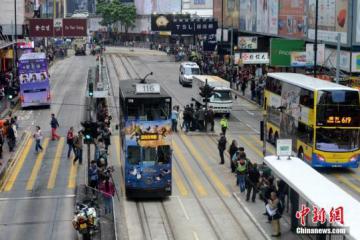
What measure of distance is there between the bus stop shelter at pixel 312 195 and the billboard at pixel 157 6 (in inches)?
4783

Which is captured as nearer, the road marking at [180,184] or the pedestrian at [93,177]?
the pedestrian at [93,177]

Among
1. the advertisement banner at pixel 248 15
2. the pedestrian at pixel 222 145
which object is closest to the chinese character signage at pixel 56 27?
the advertisement banner at pixel 248 15

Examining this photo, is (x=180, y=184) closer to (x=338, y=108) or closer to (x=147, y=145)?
(x=147, y=145)

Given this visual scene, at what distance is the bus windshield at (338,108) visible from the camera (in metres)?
30.9

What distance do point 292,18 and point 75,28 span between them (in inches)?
1199

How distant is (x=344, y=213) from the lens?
54.3 feet

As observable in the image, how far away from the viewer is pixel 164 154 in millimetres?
26484

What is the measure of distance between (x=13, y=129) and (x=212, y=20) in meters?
57.9

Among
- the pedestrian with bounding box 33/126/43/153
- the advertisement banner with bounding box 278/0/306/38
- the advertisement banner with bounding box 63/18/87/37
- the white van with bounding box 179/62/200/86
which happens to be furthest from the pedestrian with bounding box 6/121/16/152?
the advertisement banner with bounding box 63/18/87/37

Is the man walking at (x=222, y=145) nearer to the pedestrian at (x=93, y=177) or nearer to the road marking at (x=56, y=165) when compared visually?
the road marking at (x=56, y=165)

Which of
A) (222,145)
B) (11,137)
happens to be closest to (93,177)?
(222,145)

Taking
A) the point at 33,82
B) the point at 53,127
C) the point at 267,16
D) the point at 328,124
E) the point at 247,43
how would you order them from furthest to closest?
the point at 267,16, the point at 247,43, the point at 33,82, the point at 53,127, the point at 328,124

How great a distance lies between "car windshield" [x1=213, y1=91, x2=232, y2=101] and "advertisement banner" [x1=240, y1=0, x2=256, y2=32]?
3441cm

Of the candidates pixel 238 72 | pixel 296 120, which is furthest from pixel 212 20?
pixel 296 120
